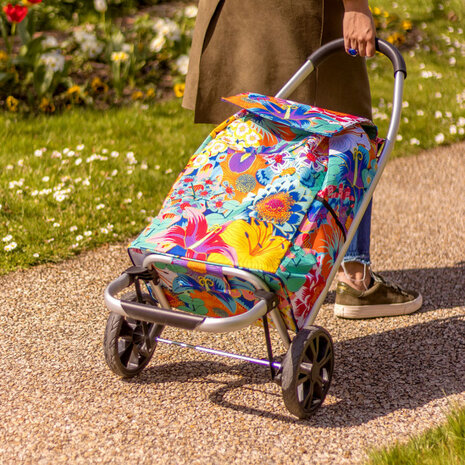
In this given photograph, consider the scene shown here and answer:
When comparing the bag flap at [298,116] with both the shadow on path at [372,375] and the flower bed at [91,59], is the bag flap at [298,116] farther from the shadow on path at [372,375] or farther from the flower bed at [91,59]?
the flower bed at [91,59]

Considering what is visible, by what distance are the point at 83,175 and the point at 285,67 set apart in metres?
2.02

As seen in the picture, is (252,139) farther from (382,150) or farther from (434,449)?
(434,449)

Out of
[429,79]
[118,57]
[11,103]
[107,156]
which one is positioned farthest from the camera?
[429,79]

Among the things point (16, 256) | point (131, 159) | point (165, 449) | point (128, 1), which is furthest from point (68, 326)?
point (128, 1)

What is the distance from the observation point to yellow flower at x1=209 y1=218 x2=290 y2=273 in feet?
8.06

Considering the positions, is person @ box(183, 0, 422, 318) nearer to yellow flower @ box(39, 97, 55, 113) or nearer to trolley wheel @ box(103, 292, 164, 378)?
trolley wheel @ box(103, 292, 164, 378)

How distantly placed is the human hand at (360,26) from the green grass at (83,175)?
1.96 meters

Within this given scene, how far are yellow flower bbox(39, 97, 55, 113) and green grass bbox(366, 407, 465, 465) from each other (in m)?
4.28

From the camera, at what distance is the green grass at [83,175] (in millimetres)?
4277

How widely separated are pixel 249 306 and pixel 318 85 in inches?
47.7

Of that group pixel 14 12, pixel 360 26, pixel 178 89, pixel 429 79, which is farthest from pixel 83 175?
pixel 429 79

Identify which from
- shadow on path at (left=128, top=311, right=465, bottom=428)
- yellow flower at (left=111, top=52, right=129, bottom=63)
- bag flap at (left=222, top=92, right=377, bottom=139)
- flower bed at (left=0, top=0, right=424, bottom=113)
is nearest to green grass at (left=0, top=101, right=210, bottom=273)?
flower bed at (left=0, top=0, right=424, bottom=113)

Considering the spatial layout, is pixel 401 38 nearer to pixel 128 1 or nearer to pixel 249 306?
pixel 128 1

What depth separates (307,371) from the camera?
2.58 meters
